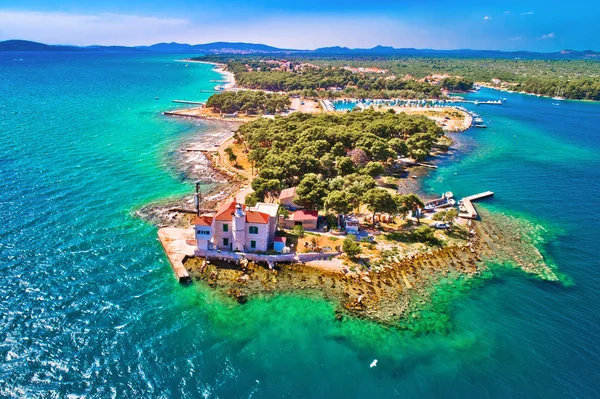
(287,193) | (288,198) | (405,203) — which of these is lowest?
(288,198)

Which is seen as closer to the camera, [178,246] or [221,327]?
[221,327]

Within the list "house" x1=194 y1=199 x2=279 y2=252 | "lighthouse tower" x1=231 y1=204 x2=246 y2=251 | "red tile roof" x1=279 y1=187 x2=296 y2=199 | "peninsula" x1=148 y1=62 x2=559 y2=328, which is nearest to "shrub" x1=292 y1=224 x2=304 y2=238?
"peninsula" x1=148 y1=62 x2=559 y2=328

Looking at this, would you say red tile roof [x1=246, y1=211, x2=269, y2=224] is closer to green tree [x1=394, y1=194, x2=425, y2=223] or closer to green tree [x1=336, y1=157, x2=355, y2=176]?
green tree [x1=394, y1=194, x2=425, y2=223]

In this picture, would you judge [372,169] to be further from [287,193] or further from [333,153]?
[287,193]

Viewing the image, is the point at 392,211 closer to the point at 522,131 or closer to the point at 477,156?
the point at 477,156

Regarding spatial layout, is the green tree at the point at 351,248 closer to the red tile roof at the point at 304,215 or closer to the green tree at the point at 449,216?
the red tile roof at the point at 304,215

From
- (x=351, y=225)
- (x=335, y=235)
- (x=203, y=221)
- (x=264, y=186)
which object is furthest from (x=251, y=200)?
(x=351, y=225)

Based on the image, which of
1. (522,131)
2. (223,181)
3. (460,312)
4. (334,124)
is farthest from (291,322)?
(522,131)

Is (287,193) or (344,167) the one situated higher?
(344,167)
